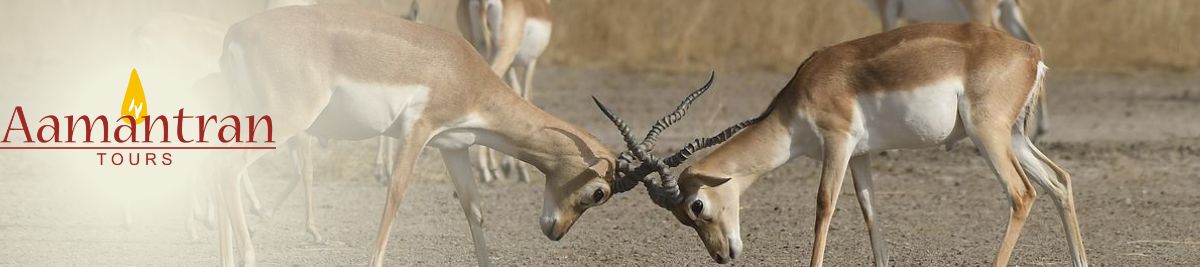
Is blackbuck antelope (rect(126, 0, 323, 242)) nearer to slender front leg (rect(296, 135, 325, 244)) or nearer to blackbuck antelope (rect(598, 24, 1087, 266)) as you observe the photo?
slender front leg (rect(296, 135, 325, 244))

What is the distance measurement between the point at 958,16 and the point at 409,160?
780 centimetres

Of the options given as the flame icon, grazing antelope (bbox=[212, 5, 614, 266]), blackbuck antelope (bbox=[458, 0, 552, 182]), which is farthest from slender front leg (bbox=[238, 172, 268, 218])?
blackbuck antelope (bbox=[458, 0, 552, 182])

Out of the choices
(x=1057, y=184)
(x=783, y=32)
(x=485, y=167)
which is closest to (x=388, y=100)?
(x=1057, y=184)

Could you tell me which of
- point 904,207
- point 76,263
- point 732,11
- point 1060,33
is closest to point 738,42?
point 732,11

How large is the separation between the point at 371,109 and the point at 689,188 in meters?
1.24

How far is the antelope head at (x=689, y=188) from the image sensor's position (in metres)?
7.77

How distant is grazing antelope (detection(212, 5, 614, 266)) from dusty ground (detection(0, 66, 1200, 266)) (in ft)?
2.88

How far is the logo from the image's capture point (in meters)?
7.77

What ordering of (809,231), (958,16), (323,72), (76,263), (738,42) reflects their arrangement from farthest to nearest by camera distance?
1. (738,42)
2. (958,16)
3. (809,231)
4. (76,263)
5. (323,72)

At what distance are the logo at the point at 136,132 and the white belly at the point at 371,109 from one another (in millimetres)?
278

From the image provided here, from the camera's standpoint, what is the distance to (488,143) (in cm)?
801

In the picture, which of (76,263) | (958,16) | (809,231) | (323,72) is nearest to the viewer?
(323,72)

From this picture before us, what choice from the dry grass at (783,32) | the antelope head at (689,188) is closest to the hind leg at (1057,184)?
the antelope head at (689,188)

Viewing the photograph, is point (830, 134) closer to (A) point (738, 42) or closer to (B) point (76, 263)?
(B) point (76, 263)
